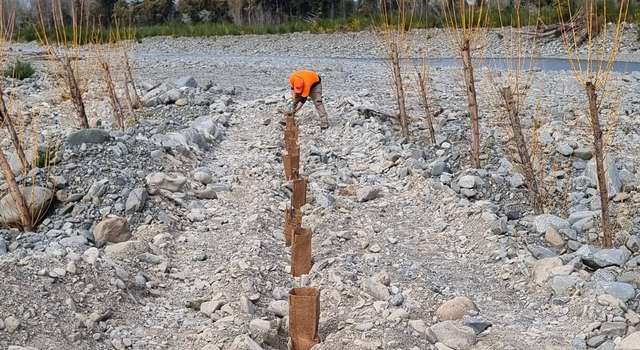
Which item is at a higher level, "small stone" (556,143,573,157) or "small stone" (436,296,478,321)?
"small stone" (556,143,573,157)

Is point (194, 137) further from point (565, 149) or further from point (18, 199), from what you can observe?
point (565, 149)

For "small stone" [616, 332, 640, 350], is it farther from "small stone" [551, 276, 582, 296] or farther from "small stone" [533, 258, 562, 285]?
"small stone" [533, 258, 562, 285]

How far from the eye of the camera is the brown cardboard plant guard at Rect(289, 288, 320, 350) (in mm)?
3740

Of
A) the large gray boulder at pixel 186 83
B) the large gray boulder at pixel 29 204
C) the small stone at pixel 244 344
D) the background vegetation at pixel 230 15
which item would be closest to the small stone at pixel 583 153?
the small stone at pixel 244 344

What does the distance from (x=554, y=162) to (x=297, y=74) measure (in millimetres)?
3628

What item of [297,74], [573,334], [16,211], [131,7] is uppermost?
[131,7]

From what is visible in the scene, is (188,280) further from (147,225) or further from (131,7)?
(131,7)

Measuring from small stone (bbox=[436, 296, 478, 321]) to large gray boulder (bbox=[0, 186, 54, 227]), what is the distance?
338 centimetres

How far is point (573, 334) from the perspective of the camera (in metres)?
3.80

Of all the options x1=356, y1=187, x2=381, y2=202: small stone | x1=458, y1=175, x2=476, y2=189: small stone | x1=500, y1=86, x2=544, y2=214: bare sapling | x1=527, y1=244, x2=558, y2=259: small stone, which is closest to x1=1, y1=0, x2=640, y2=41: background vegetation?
x1=356, y1=187, x2=381, y2=202: small stone

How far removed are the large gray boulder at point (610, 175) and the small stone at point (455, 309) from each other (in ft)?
8.89

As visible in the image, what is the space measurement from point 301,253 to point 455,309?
1217mm

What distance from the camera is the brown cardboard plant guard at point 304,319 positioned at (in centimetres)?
374

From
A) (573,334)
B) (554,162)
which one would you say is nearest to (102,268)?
(573,334)
